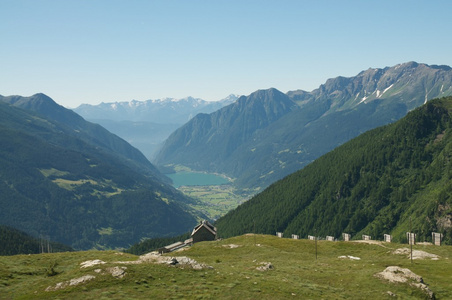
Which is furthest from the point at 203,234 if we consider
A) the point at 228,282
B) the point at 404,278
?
the point at 404,278

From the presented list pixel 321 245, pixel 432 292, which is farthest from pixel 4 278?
pixel 321 245

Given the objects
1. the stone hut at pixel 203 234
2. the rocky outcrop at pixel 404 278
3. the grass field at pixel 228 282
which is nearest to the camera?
the grass field at pixel 228 282

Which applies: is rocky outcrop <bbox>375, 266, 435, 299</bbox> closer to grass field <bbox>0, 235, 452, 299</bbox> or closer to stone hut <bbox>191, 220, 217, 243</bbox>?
grass field <bbox>0, 235, 452, 299</bbox>

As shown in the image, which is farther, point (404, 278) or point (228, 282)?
point (404, 278)

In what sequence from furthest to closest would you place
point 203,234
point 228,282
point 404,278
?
point 203,234 < point 404,278 < point 228,282

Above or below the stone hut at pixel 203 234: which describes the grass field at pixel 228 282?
above

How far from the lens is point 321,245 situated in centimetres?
10575

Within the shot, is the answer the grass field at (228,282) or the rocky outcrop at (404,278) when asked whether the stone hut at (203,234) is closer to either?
the grass field at (228,282)

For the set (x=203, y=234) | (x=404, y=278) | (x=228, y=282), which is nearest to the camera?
(x=228, y=282)

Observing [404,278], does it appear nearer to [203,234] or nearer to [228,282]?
[228,282]

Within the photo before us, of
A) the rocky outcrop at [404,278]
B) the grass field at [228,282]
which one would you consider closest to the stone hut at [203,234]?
the grass field at [228,282]

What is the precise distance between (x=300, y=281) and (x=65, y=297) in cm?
3188

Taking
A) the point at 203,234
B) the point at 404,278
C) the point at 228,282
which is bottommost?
the point at 203,234

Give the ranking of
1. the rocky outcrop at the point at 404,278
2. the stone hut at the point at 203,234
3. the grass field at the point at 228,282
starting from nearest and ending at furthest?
the grass field at the point at 228,282 < the rocky outcrop at the point at 404,278 < the stone hut at the point at 203,234
